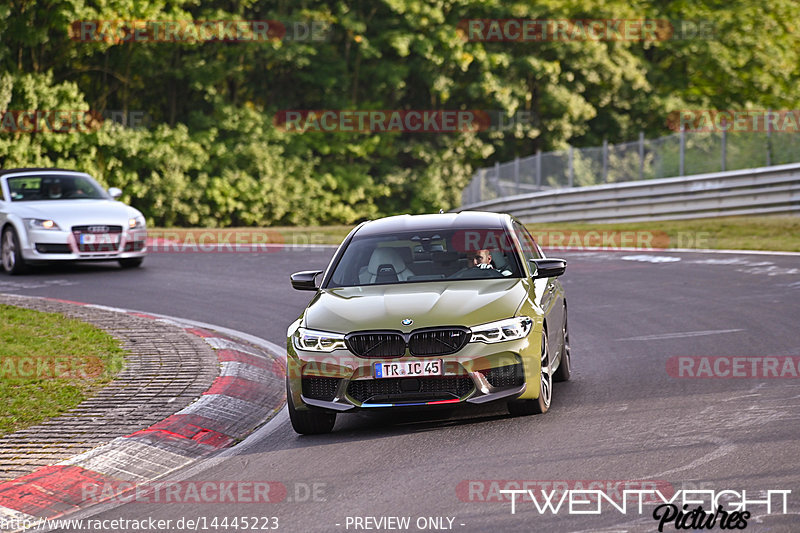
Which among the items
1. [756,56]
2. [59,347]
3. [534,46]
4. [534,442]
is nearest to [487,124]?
[534,46]

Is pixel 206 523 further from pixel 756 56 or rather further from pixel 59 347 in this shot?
pixel 756 56

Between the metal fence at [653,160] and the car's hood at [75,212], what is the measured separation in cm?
1478

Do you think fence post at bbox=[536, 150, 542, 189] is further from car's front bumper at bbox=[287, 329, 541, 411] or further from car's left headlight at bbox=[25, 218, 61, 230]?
car's front bumper at bbox=[287, 329, 541, 411]

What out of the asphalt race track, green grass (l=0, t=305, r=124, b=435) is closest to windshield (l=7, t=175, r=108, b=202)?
green grass (l=0, t=305, r=124, b=435)

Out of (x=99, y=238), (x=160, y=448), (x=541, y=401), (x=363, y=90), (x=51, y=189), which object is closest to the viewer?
(x=160, y=448)

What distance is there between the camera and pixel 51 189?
20.7 meters

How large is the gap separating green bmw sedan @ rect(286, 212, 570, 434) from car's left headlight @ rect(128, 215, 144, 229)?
11.3 meters

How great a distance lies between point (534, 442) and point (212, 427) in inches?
92.1

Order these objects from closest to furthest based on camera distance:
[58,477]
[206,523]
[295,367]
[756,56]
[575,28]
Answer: [206,523], [58,477], [295,367], [575,28], [756,56]

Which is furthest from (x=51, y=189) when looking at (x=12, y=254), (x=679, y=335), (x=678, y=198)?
(x=678, y=198)

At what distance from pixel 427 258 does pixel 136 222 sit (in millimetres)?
11777

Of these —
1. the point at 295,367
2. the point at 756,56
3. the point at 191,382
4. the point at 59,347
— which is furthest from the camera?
the point at 756,56

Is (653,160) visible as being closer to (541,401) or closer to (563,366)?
(563,366)

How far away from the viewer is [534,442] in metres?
7.41
